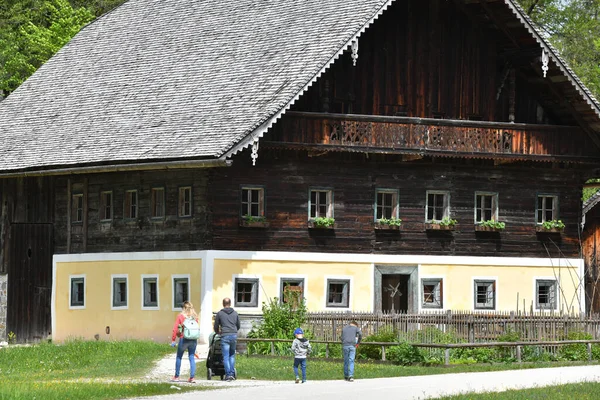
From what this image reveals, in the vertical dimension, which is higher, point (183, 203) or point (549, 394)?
point (183, 203)

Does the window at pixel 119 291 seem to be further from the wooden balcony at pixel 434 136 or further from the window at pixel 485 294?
the window at pixel 485 294

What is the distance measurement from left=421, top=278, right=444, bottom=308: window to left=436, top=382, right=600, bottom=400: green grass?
18.2 metres

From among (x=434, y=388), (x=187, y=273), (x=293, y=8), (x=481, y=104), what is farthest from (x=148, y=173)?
(x=434, y=388)

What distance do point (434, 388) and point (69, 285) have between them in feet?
72.3

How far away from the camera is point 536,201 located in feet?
170

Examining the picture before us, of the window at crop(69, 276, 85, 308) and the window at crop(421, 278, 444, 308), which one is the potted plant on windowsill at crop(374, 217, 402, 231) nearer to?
the window at crop(421, 278, 444, 308)

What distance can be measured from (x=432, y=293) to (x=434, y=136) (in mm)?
4830

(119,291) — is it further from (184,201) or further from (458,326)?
(458,326)

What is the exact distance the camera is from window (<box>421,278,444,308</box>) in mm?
49812

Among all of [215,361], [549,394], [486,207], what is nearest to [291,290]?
[486,207]

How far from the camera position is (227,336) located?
34.4m

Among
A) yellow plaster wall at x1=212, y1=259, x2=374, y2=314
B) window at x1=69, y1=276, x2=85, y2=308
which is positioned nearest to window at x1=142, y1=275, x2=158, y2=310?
yellow plaster wall at x1=212, y1=259, x2=374, y2=314

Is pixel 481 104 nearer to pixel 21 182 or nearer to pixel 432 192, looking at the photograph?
pixel 432 192

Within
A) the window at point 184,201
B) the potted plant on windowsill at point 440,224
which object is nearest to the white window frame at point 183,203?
the window at point 184,201
